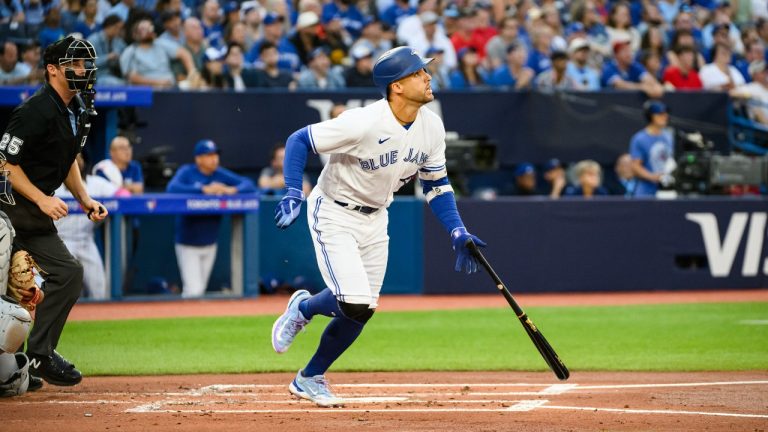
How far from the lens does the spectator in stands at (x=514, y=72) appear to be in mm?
18016

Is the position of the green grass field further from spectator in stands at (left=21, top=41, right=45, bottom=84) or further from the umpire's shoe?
spectator in stands at (left=21, top=41, right=45, bottom=84)

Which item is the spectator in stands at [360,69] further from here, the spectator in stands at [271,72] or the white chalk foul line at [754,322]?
the white chalk foul line at [754,322]

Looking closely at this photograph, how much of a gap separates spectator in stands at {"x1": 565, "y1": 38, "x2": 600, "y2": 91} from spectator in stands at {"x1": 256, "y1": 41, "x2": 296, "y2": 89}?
459 centimetres

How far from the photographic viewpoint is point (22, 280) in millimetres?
7184

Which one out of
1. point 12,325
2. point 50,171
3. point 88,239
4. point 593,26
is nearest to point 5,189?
point 50,171

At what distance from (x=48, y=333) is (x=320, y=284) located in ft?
25.6

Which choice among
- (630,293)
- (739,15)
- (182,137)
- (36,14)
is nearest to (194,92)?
(182,137)

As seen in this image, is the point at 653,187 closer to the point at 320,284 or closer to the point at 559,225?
the point at 559,225

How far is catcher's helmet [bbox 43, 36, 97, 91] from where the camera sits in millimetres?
7574

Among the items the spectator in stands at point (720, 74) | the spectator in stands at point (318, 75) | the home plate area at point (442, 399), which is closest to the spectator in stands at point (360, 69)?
the spectator in stands at point (318, 75)

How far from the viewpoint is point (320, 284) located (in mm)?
15367

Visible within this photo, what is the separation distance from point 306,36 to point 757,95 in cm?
747

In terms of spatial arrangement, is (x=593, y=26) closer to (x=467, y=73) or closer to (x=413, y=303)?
(x=467, y=73)

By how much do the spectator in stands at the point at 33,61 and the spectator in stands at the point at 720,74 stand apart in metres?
10.5
